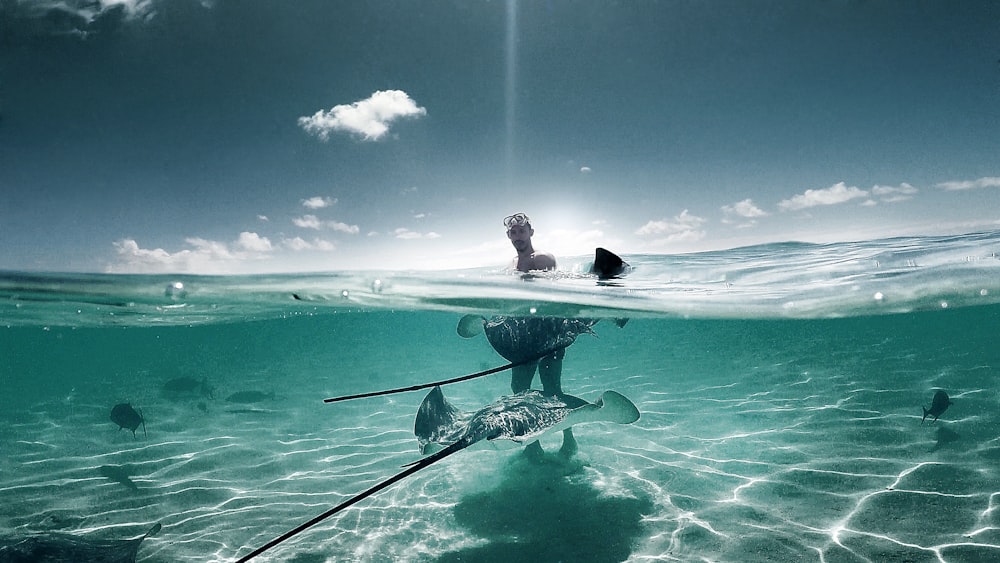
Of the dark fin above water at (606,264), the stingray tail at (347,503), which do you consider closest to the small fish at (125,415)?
the stingray tail at (347,503)

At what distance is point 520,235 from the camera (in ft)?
32.9

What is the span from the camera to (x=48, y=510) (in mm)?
8633

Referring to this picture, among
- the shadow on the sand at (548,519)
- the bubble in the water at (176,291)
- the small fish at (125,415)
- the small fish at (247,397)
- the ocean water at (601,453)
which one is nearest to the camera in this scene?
the shadow on the sand at (548,519)

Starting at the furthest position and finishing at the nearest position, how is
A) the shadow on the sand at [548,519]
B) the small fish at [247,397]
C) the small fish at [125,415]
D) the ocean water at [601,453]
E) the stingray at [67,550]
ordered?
the small fish at [247,397] < the small fish at [125,415] < the ocean water at [601,453] < the shadow on the sand at [548,519] < the stingray at [67,550]

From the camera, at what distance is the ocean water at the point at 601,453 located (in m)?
6.60

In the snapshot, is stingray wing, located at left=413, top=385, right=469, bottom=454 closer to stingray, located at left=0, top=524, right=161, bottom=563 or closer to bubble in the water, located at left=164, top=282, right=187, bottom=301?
stingray, located at left=0, top=524, right=161, bottom=563

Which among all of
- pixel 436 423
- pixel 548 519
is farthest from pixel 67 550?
pixel 548 519

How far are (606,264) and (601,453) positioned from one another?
4556 mm

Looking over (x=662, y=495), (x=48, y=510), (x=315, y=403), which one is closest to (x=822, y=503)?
(x=662, y=495)

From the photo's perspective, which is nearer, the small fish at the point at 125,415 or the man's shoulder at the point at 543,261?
the small fish at the point at 125,415

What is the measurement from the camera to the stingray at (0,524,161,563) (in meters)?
5.34

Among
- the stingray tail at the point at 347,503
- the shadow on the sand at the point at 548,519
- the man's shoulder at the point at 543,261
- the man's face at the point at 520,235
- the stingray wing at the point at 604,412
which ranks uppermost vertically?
the man's face at the point at 520,235

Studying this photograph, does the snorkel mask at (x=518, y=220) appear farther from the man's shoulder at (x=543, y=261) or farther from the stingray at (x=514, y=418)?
the stingray at (x=514, y=418)

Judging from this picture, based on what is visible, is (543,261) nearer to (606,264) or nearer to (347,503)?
(606,264)
